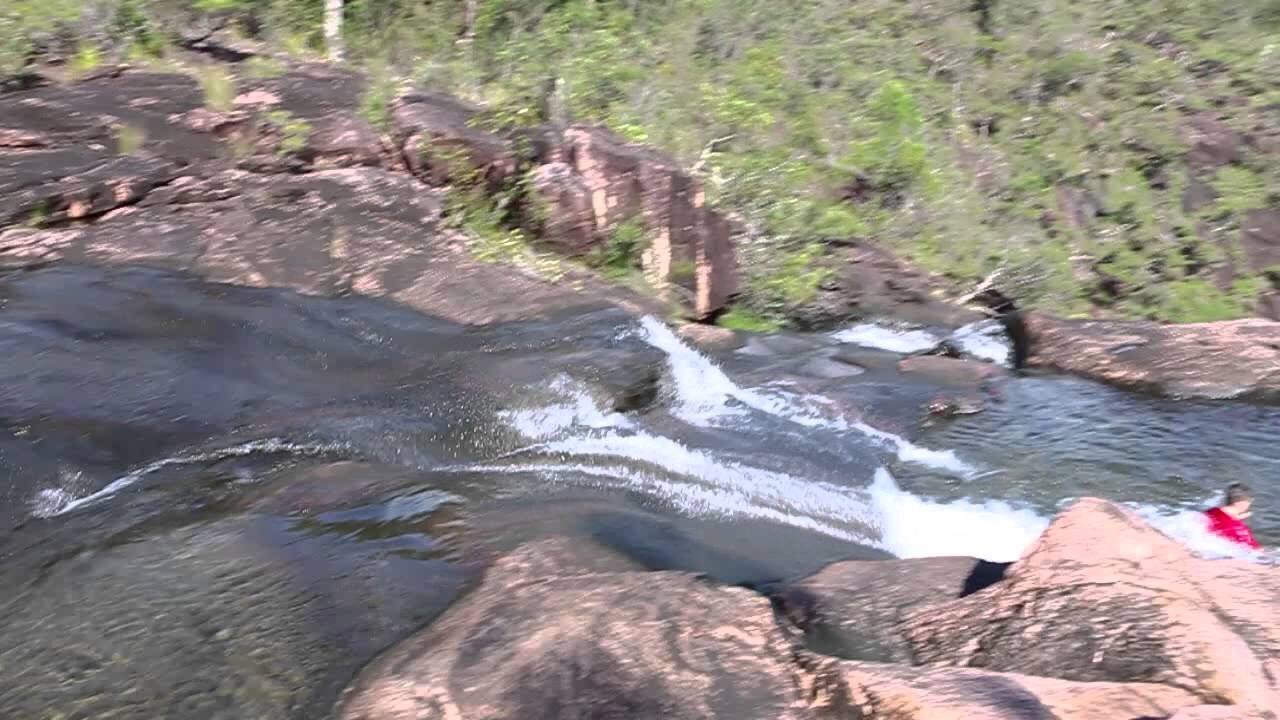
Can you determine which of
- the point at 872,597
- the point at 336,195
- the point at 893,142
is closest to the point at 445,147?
the point at 336,195

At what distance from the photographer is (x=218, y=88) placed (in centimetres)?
1068

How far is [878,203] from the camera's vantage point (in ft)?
54.2

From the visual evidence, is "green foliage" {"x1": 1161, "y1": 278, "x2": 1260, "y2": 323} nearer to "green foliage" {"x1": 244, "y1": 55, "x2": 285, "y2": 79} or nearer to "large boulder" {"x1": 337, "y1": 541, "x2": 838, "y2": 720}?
"green foliage" {"x1": 244, "y1": 55, "x2": 285, "y2": 79}

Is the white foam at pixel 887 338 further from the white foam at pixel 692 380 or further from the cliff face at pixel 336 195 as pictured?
the white foam at pixel 692 380

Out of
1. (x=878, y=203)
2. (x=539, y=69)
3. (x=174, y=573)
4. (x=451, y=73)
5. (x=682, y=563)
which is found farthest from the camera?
(x=878, y=203)

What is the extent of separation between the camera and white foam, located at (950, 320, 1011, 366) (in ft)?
39.1

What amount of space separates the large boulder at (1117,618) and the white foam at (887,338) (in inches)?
281

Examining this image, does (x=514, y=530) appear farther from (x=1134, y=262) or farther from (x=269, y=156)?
(x=1134, y=262)

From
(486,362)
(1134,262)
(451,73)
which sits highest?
(451,73)

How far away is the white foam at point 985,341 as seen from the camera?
1191cm

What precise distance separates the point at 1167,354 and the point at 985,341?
6.81 ft

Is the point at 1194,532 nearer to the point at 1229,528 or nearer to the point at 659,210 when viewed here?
the point at 1229,528

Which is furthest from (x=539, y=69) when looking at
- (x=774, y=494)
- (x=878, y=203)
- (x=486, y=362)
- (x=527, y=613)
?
(x=527, y=613)

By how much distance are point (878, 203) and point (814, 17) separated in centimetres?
493
